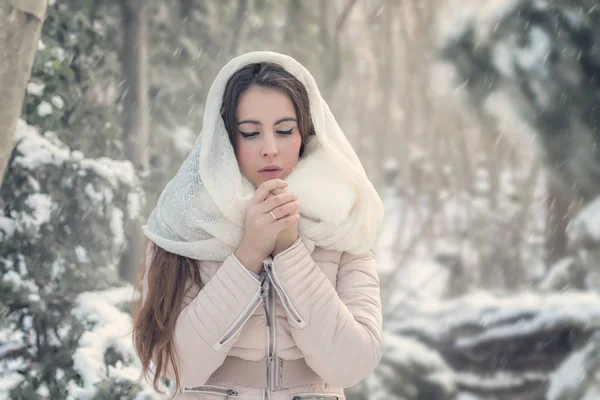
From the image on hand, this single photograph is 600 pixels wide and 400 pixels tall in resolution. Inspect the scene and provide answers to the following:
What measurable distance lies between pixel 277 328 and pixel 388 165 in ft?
17.7

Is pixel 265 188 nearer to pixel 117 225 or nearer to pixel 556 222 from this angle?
pixel 117 225

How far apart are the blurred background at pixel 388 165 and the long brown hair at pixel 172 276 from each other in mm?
1136

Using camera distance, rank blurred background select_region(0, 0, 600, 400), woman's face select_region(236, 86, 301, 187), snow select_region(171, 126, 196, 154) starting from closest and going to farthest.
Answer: woman's face select_region(236, 86, 301, 187) < blurred background select_region(0, 0, 600, 400) < snow select_region(171, 126, 196, 154)

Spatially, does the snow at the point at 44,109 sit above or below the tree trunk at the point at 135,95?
below

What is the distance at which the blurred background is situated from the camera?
288 cm

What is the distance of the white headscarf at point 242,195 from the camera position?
1.22 m

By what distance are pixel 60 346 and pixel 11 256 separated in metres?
0.40

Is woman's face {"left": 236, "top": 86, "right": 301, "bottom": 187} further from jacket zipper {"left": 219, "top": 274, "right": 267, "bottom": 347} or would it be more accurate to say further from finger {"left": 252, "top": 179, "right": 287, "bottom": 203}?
jacket zipper {"left": 219, "top": 274, "right": 267, "bottom": 347}

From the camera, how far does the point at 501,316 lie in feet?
16.9

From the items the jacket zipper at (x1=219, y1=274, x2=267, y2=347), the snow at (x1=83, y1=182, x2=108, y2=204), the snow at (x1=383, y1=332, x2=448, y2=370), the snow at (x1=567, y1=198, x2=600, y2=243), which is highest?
the snow at (x1=567, y1=198, x2=600, y2=243)

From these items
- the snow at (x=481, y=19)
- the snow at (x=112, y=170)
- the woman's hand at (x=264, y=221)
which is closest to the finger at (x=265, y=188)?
the woman's hand at (x=264, y=221)

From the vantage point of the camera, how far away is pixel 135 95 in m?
3.92

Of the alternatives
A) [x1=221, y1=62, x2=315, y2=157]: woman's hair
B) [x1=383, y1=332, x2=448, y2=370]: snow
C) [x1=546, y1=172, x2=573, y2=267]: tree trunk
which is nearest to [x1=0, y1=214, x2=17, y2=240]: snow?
[x1=221, y1=62, x2=315, y2=157]: woman's hair

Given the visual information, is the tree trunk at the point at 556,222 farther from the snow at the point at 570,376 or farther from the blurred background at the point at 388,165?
the snow at the point at 570,376
